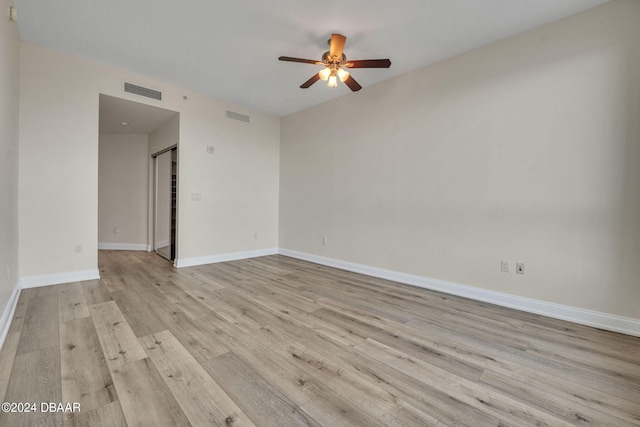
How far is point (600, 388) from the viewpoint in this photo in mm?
1620

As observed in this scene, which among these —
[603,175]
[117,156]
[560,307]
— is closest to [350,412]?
[560,307]

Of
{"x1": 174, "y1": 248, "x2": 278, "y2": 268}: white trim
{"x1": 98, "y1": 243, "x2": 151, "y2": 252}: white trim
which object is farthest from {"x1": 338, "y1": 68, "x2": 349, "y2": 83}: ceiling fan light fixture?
{"x1": 98, "y1": 243, "x2": 151, "y2": 252}: white trim

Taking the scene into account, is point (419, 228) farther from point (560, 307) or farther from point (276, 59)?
point (276, 59)

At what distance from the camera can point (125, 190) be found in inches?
238

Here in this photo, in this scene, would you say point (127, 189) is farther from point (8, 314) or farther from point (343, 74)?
point (343, 74)

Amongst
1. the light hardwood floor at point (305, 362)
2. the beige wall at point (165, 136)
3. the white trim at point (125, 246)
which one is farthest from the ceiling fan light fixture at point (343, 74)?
the white trim at point (125, 246)

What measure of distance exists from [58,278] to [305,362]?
355 cm

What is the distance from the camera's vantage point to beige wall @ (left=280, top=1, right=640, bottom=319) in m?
2.35

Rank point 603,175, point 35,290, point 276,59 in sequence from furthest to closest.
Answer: point 276,59 → point 35,290 → point 603,175

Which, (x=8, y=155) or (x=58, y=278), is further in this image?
(x=58, y=278)

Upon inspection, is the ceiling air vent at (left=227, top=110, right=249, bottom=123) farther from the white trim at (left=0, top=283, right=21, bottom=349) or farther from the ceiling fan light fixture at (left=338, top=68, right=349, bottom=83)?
the white trim at (left=0, top=283, right=21, bottom=349)

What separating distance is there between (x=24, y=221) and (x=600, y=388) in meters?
5.48

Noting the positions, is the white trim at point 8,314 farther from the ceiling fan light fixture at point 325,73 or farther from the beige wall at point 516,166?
the beige wall at point 516,166

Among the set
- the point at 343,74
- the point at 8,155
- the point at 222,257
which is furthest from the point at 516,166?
the point at 8,155
